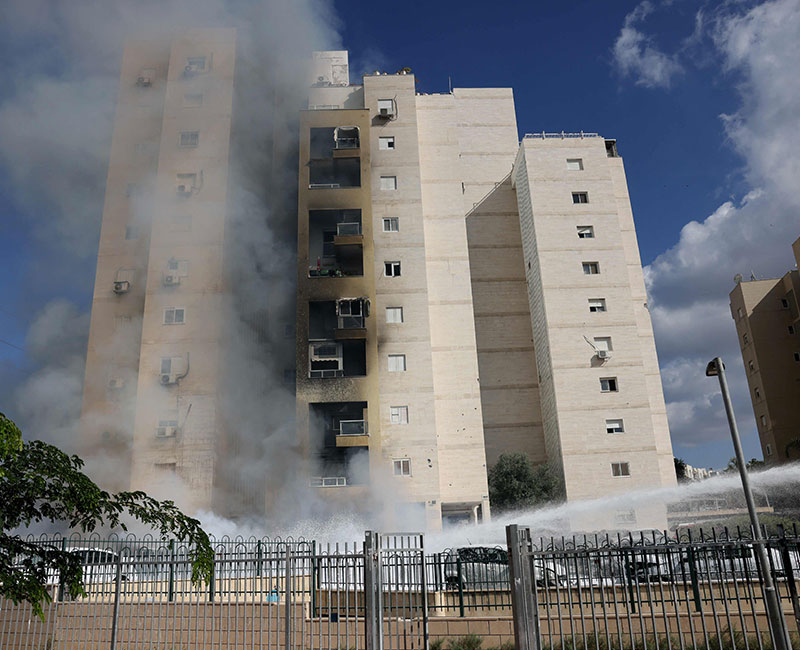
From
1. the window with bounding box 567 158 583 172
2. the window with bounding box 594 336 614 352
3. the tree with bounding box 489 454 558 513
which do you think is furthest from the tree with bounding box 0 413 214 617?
the window with bounding box 567 158 583 172

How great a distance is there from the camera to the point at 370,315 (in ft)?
114

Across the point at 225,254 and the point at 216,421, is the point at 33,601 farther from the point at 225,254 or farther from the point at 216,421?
the point at 225,254

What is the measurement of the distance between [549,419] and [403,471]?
10.0 meters

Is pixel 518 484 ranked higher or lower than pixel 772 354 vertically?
lower

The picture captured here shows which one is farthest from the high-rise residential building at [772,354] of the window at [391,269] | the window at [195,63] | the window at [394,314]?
the window at [195,63]

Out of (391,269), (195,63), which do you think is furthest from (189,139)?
(391,269)

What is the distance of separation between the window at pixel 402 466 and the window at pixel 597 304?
14.1 m

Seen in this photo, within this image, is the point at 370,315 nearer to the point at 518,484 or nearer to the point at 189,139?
the point at 518,484

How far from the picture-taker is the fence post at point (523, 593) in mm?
7488

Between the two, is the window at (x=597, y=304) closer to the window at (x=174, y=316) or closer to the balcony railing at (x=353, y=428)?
the balcony railing at (x=353, y=428)

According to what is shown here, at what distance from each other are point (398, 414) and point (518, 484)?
7277 millimetres

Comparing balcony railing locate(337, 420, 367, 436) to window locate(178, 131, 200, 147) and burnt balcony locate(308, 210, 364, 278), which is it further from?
window locate(178, 131, 200, 147)

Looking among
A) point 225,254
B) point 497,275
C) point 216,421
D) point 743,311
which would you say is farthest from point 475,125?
point 743,311

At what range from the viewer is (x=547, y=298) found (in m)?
39.1
